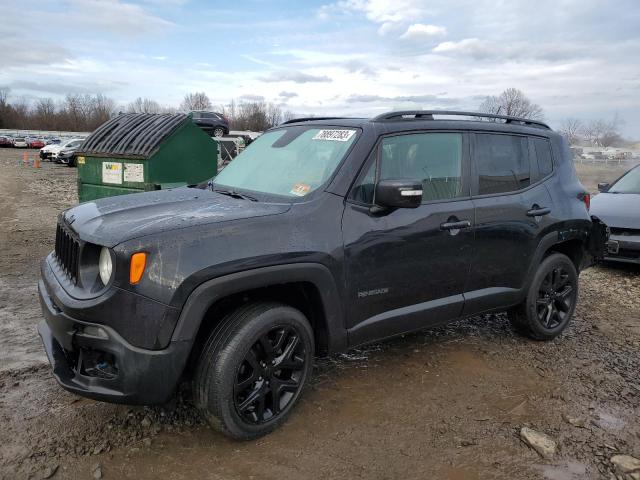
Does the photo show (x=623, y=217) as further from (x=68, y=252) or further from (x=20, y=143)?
(x=20, y=143)

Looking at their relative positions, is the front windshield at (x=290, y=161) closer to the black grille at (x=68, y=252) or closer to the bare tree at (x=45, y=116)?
the black grille at (x=68, y=252)

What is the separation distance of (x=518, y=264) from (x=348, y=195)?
1.76m

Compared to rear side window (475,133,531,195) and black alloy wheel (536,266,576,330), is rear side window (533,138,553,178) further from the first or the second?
black alloy wheel (536,266,576,330)

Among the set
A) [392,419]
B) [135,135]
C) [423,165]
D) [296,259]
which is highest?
[135,135]

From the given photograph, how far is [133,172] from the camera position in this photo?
23.3 ft

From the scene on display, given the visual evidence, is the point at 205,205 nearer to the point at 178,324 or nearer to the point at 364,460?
the point at 178,324

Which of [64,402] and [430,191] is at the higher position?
[430,191]

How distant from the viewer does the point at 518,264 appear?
13.9 ft

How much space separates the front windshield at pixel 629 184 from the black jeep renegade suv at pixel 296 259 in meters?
4.17

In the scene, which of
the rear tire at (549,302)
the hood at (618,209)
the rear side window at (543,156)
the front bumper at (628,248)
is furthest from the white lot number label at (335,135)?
the hood at (618,209)

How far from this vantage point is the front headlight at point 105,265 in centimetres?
263

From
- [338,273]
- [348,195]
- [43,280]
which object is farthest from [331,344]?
[43,280]

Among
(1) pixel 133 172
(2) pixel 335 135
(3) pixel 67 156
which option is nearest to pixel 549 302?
(2) pixel 335 135

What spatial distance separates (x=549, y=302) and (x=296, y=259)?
107 inches
